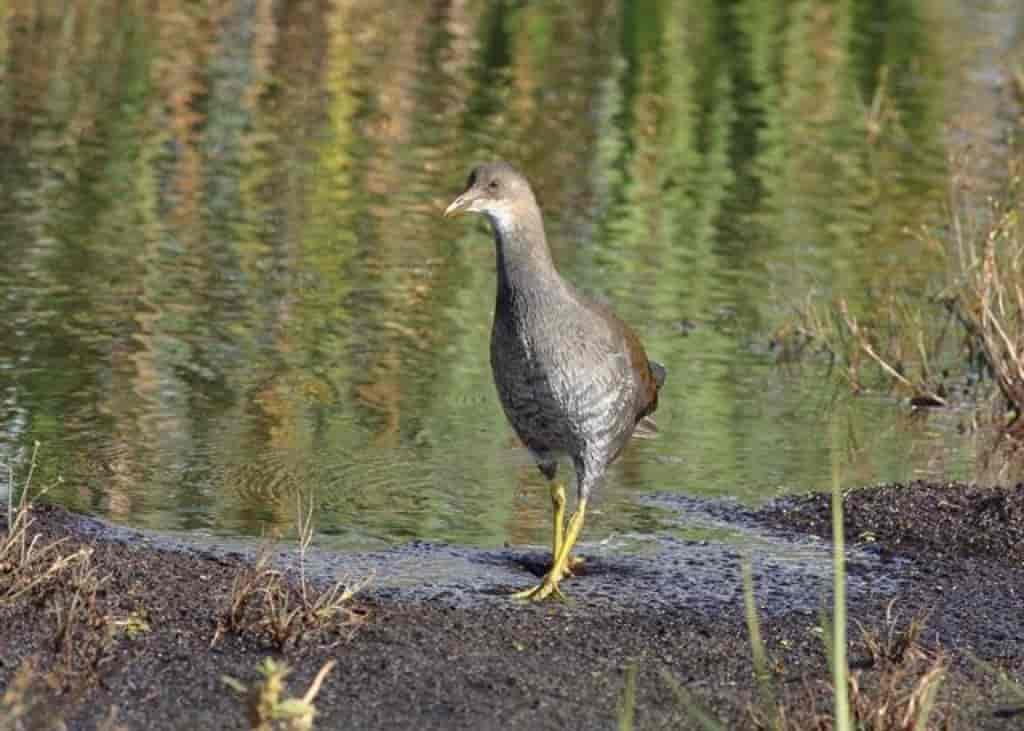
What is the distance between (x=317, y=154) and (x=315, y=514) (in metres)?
7.79

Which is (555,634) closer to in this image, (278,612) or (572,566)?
(278,612)

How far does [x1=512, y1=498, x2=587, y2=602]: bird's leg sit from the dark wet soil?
3.2 inches

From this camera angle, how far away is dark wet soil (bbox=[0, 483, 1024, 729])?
20.3 feet

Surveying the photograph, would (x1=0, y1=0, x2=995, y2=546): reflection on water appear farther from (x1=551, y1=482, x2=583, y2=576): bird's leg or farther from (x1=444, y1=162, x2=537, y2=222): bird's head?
(x1=444, y1=162, x2=537, y2=222): bird's head

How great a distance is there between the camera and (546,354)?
7664 mm

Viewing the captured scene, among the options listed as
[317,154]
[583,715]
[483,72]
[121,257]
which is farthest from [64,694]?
[483,72]

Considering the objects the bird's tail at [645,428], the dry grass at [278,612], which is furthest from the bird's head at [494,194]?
the dry grass at [278,612]

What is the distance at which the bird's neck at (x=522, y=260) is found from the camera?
771 cm

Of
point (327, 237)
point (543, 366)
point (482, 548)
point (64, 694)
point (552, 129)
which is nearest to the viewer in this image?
point (64, 694)

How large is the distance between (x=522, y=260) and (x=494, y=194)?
0.82 feet

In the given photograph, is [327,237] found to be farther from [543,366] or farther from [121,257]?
[543,366]

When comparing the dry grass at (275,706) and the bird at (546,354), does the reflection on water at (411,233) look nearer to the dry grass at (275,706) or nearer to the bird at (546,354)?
the bird at (546,354)

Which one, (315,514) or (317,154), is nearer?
(315,514)

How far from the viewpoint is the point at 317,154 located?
16062mm
